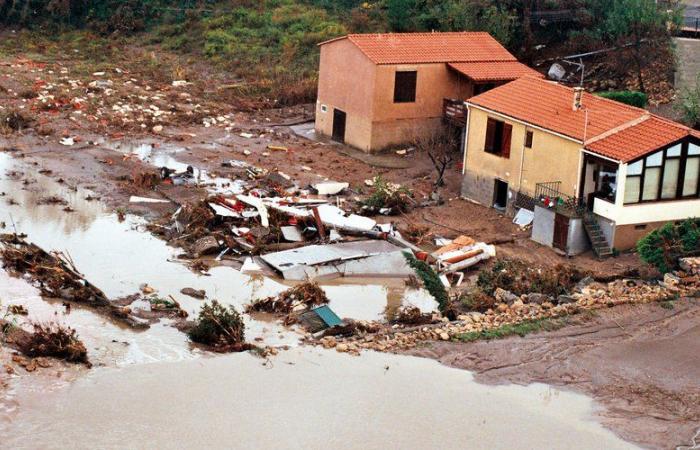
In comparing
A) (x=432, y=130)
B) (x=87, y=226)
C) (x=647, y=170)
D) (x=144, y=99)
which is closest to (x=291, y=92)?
(x=144, y=99)

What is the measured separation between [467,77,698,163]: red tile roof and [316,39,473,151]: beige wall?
17.5 feet

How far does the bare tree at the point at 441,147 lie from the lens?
36.3 metres

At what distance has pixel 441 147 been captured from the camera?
124 ft

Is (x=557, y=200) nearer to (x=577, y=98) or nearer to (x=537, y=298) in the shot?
(x=577, y=98)

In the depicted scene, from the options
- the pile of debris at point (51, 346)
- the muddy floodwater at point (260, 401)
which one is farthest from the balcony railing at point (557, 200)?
the pile of debris at point (51, 346)

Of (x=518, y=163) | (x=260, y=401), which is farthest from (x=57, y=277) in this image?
(x=518, y=163)

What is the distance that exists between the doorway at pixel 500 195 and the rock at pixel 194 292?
1038 centimetres

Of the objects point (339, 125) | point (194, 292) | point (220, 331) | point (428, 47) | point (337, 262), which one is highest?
point (428, 47)

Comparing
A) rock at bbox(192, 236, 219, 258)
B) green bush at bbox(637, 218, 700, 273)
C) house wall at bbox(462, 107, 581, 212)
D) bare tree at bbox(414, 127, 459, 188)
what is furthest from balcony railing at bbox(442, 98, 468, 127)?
rock at bbox(192, 236, 219, 258)

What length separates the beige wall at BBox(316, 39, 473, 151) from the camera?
3900 centimetres

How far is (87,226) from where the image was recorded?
104ft

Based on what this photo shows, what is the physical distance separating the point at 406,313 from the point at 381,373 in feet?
9.48

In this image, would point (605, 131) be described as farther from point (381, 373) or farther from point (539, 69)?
point (539, 69)

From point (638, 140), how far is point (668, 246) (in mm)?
3148
